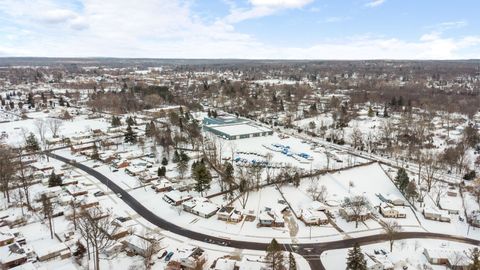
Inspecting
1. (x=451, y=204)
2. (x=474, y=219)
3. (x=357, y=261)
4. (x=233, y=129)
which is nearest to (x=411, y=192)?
(x=451, y=204)

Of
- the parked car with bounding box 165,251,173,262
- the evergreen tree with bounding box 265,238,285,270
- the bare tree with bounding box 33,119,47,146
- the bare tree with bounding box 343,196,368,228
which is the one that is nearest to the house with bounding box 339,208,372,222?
the bare tree with bounding box 343,196,368,228

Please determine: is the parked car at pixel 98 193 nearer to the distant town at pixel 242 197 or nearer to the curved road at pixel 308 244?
the distant town at pixel 242 197

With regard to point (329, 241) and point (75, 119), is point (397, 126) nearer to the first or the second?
point (329, 241)

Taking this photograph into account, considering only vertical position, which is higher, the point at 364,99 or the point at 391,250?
the point at 364,99

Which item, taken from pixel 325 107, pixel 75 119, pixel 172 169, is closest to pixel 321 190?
pixel 172 169

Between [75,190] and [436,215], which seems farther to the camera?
Result: [75,190]

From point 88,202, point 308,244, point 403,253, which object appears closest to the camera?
point 403,253

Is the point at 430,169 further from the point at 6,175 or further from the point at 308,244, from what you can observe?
the point at 6,175
